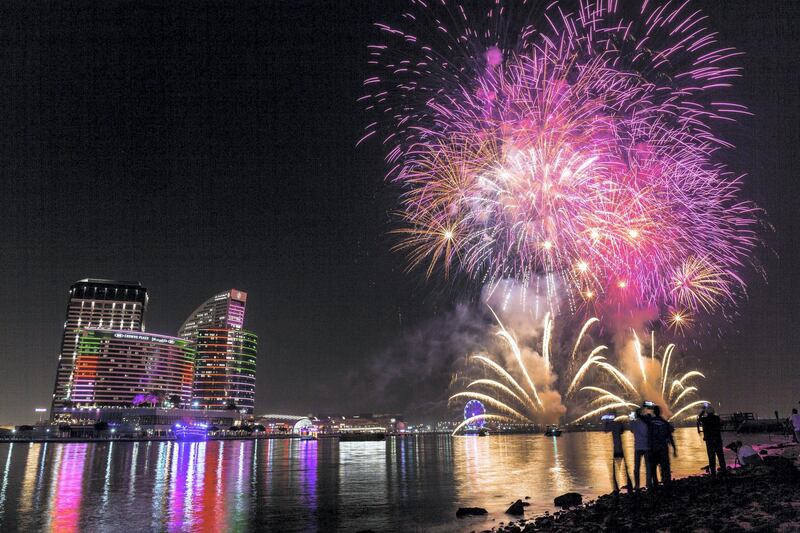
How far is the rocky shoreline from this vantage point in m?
15.3

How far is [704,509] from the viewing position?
1778 cm

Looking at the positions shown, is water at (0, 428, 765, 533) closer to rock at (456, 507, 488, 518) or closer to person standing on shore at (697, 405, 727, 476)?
rock at (456, 507, 488, 518)

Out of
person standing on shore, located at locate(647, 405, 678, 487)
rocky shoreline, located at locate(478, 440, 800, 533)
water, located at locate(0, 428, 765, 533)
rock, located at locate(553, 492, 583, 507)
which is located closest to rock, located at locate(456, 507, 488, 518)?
water, located at locate(0, 428, 765, 533)

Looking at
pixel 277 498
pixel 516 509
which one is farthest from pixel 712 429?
pixel 277 498

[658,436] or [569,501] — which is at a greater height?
[658,436]

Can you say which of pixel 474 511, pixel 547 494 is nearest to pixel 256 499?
pixel 474 511

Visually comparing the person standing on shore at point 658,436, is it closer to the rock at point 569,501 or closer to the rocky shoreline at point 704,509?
the rocky shoreline at point 704,509

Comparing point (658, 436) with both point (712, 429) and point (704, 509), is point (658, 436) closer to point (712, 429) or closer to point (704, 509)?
point (704, 509)

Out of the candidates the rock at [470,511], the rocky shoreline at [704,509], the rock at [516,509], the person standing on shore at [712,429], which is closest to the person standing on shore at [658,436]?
the rocky shoreline at [704,509]

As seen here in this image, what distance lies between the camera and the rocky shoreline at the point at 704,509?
1534 cm

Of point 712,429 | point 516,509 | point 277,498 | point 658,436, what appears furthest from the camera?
point 277,498

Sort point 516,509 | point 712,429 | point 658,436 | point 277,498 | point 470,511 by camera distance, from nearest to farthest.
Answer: point 658,436
point 712,429
point 516,509
point 470,511
point 277,498

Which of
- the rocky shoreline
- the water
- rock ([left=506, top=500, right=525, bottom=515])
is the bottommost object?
the water

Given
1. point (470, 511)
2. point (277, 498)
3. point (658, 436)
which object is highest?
point (658, 436)
